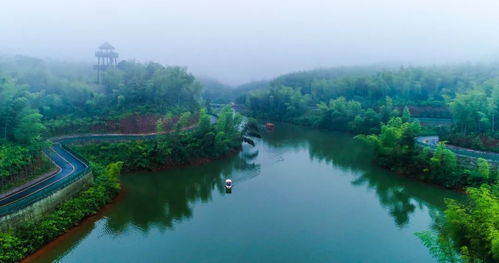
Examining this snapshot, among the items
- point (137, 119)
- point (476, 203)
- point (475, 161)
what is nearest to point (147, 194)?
point (137, 119)

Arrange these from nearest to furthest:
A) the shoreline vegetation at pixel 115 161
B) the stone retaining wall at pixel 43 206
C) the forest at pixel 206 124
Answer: the forest at pixel 206 124 → the stone retaining wall at pixel 43 206 → the shoreline vegetation at pixel 115 161

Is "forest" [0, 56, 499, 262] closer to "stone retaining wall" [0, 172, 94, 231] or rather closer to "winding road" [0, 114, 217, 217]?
"stone retaining wall" [0, 172, 94, 231]

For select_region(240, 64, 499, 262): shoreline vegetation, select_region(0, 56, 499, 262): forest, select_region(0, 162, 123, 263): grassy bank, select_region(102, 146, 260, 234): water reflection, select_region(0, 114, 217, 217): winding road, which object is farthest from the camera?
select_region(102, 146, 260, 234): water reflection

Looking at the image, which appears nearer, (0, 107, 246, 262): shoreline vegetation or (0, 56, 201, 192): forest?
(0, 107, 246, 262): shoreline vegetation

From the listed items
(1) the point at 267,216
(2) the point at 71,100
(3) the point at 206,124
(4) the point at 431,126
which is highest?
(2) the point at 71,100

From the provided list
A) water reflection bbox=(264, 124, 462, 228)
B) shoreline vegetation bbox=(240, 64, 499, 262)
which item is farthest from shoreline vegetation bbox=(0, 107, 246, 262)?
shoreline vegetation bbox=(240, 64, 499, 262)

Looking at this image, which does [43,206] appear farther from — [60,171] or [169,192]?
[169,192]

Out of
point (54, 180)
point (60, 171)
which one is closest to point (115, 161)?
point (60, 171)

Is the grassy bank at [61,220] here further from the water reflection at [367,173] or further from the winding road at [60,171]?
the water reflection at [367,173]

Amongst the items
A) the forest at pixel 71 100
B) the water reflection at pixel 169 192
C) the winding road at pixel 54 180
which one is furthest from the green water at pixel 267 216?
the forest at pixel 71 100
